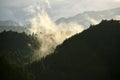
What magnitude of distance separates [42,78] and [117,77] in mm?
51077

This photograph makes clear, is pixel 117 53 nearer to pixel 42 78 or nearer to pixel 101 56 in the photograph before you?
pixel 101 56

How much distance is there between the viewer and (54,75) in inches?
7387

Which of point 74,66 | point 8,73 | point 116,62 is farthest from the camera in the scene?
point 74,66

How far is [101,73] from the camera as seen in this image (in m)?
180

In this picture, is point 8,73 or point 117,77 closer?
point 8,73

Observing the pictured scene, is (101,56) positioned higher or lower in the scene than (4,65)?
higher

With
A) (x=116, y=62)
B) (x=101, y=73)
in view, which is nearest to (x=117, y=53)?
(x=116, y=62)

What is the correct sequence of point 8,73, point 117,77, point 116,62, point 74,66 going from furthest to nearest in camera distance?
point 74,66
point 116,62
point 117,77
point 8,73

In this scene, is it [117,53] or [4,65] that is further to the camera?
[117,53]

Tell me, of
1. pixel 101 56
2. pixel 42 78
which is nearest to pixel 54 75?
pixel 42 78

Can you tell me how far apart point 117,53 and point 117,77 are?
81.2ft

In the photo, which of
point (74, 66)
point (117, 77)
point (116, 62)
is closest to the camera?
point (117, 77)

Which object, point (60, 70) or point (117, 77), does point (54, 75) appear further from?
point (117, 77)

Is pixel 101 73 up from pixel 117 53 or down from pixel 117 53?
down
